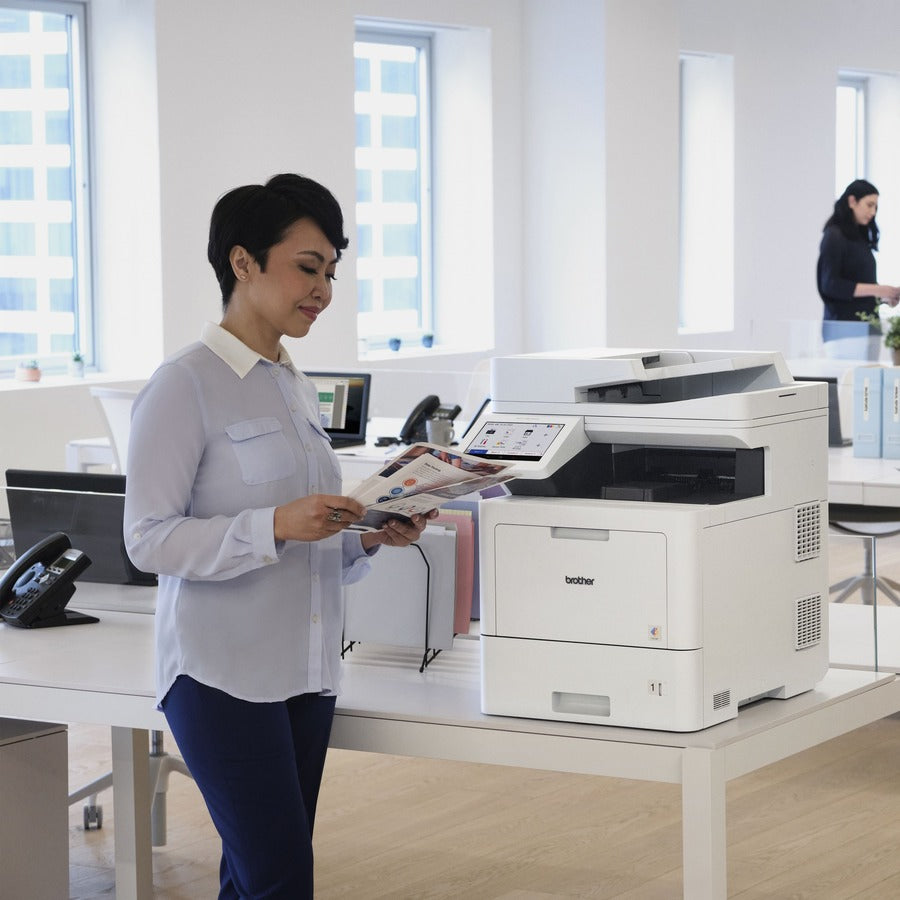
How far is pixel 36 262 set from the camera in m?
7.32

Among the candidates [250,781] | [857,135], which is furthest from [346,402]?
[857,135]

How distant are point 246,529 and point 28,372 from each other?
5216mm

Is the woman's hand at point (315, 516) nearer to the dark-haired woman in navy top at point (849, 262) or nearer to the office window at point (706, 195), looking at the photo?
the dark-haired woman in navy top at point (849, 262)

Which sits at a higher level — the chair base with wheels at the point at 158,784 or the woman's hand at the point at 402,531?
the woman's hand at the point at 402,531

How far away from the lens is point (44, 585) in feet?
9.94

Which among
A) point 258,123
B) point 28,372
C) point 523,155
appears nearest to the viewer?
point 28,372

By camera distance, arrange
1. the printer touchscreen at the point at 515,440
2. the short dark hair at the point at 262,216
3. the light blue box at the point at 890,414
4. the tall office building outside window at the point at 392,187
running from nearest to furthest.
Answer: the short dark hair at the point at 262,216 < the printer touchscreen at the point at 515,440 < the light blue box at the point at 890,414 < the tall office building outside window at the point at 392,187

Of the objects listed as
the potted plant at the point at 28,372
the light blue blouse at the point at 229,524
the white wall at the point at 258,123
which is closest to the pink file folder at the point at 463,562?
the light blue blouse at the point at 229,524

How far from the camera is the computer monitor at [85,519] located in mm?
3109

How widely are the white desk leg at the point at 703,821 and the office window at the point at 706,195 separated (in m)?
8.23

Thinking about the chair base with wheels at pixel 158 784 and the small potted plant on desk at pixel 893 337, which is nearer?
the chair base with wheels at pixel 158 784

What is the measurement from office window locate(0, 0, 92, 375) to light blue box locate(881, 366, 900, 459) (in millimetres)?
4058

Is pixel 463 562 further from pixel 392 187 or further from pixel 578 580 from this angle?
pixel 392 187

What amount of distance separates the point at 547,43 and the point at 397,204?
1.29 meters
